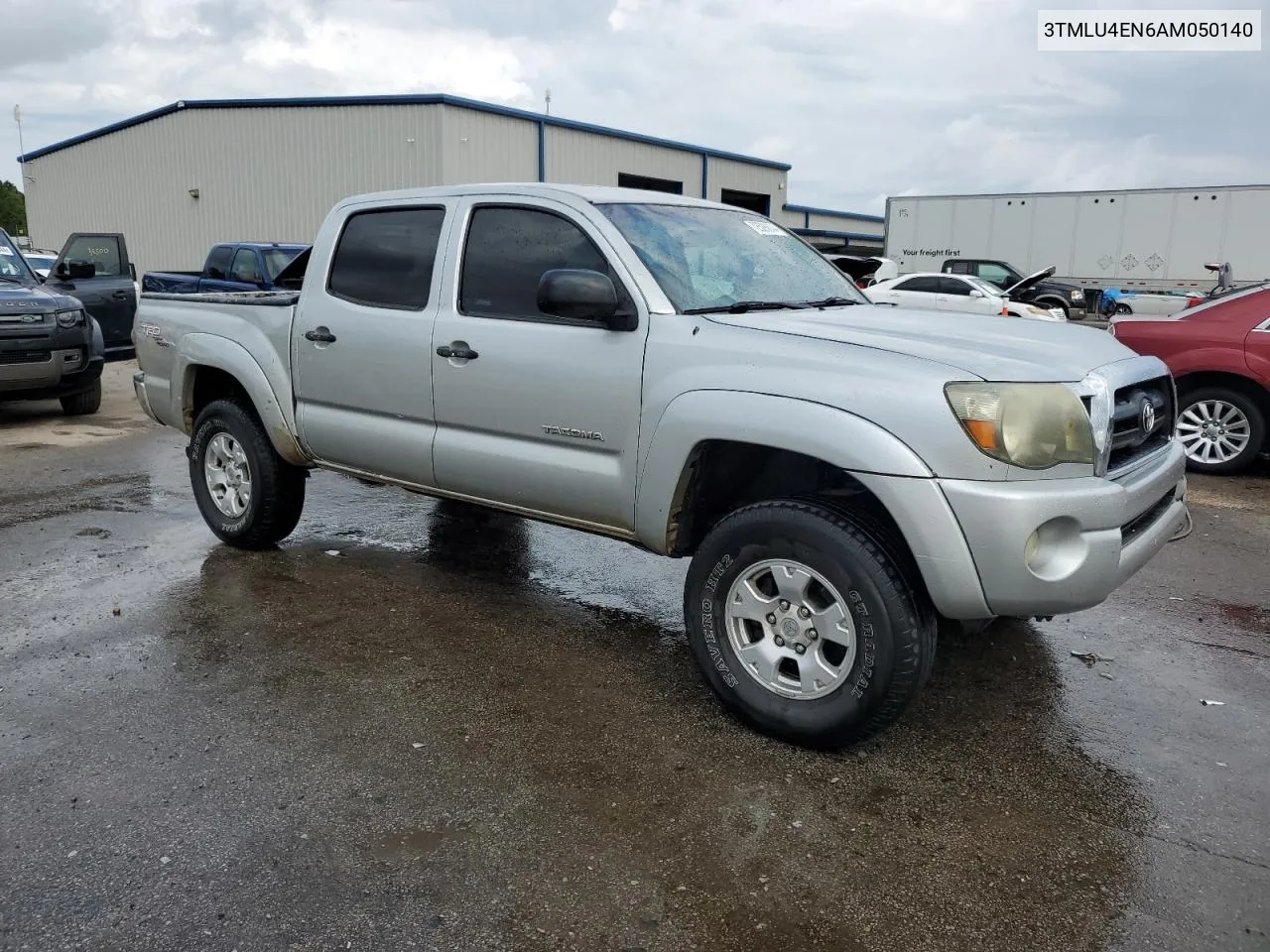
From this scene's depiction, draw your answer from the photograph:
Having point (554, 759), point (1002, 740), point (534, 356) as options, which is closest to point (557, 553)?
point (534, 356)

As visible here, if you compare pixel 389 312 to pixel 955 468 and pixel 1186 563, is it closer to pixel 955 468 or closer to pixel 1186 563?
pixel 955 468

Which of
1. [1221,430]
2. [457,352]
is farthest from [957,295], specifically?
[457,352]

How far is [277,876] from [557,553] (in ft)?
10.5

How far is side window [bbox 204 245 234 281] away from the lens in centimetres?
1545

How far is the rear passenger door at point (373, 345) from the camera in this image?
4562mm

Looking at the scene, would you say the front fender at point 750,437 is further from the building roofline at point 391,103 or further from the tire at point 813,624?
the building roofline at point 391,103

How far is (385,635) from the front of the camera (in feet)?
14.7

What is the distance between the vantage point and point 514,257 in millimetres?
4332

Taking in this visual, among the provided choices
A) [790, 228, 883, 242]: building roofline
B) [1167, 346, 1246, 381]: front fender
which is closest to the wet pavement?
[1167, 346, 1246, 381]: front fender

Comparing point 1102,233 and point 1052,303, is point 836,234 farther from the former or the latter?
point 1052,303

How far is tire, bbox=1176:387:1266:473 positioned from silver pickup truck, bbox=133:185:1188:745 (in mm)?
4915

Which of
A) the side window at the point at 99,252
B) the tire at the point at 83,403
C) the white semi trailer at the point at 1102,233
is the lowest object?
the tire at the point at 83,403

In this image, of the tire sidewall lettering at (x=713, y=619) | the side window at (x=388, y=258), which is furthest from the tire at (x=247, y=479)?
the tire sidewall lettering at (x=713, y=619)

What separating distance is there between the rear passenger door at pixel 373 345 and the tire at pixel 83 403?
6.51m
